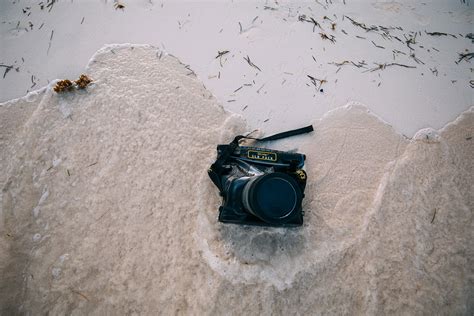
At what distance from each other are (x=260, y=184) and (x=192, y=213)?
93 cm

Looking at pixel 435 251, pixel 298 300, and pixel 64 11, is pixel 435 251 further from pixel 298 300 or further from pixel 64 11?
pixel 64 11

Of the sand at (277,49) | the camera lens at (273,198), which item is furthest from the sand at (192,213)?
the camera lens at (273,198)

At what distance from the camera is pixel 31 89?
2742 millimetres

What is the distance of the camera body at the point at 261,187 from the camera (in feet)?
5.23

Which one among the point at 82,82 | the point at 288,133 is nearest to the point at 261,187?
the point at 288,133

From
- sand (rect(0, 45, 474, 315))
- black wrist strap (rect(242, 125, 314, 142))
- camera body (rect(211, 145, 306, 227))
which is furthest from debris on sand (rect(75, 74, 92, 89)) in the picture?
black wrist strap (rect(242, 125, 314, 142))

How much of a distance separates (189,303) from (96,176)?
1337mm

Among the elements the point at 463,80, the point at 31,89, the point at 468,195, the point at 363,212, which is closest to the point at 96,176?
the point at 31,89

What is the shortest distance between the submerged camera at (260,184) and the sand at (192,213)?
0.25 metres

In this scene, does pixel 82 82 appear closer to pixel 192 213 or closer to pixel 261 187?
pixel 192 213

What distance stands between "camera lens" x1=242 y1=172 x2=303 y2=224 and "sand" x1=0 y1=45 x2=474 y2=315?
2.32 feet

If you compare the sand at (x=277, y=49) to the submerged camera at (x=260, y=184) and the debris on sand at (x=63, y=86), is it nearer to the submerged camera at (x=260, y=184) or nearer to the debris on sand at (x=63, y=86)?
the debris on sand at (x=63, y=86)

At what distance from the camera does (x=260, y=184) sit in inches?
62.9

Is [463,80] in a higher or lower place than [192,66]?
lower
